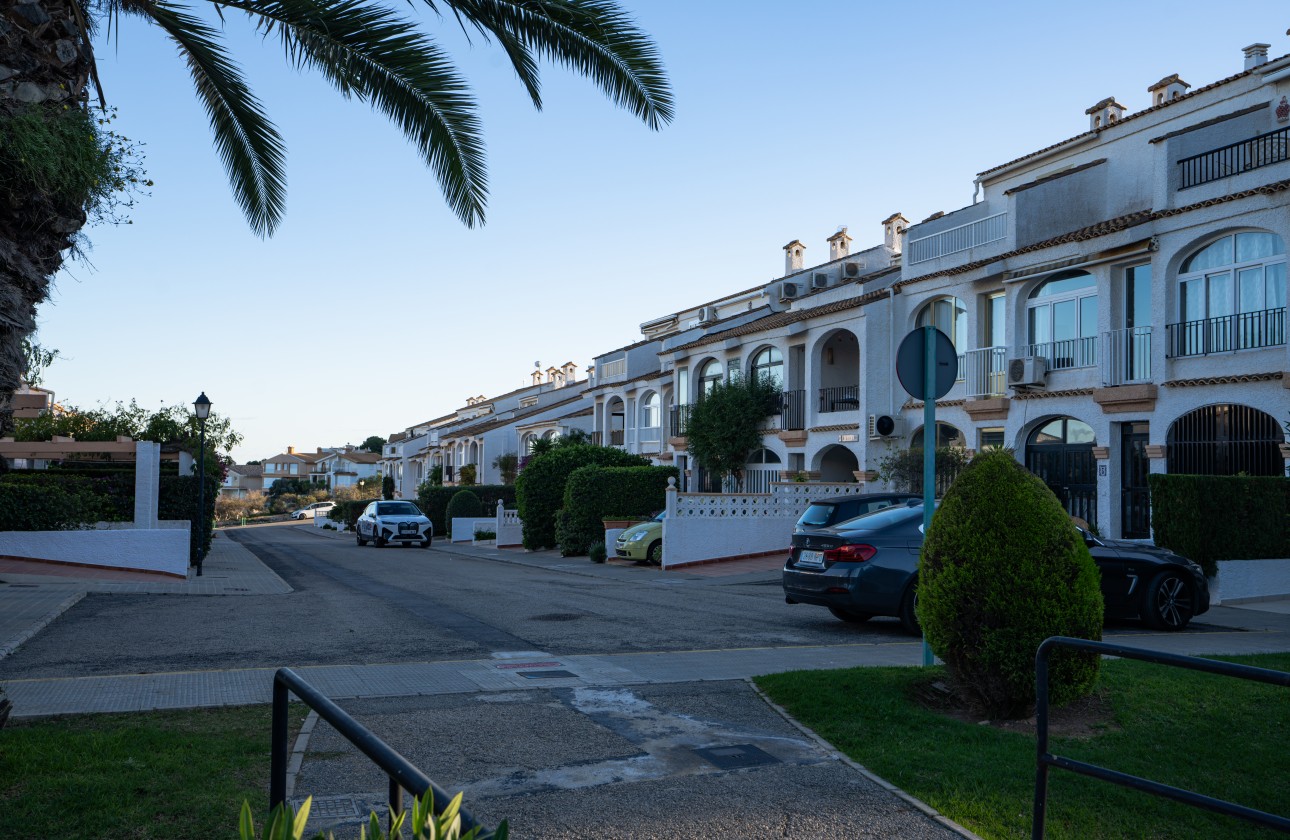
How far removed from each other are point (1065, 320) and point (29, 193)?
2243 cm

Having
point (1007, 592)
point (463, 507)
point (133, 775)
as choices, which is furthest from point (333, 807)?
point (463, 507)

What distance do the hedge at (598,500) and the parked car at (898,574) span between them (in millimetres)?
16524

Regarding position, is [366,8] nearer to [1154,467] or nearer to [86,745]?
[86,745]

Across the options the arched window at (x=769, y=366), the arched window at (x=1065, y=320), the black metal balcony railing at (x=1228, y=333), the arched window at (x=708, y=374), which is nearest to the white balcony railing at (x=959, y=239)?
the arched window at (x=1065, y=320)

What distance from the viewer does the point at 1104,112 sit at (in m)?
28.0

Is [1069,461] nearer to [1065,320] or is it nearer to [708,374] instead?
[1065,320]

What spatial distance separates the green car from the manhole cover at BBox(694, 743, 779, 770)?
18.4 m

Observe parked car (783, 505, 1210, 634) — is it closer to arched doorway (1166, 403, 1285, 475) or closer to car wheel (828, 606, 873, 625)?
car wheel (828, 606, 873, 625)

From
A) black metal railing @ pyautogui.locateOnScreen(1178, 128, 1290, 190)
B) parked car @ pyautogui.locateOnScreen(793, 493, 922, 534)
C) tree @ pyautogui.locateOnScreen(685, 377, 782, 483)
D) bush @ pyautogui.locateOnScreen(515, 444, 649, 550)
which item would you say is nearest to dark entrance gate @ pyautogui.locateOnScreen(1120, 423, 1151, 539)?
black metal railing @ pyautogui.locateOnScreen(1178, 128, 1290, 190)

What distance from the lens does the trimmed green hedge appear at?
18.7m

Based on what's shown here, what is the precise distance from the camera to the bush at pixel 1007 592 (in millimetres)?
6805

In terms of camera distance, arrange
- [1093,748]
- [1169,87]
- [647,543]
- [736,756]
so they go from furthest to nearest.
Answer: [1169,87]
[647,543]
[1093,748]
[736,756]

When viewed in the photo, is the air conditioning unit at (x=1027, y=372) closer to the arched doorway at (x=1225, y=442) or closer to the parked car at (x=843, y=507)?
the arched doorway at (x=1225, y=442)

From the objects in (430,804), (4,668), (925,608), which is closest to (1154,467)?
(925,608)
